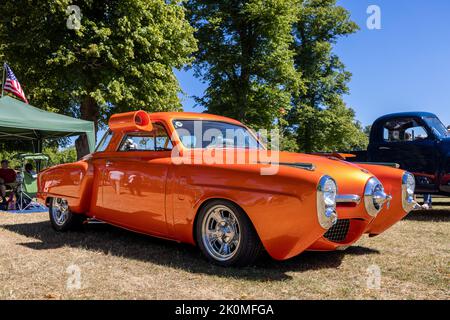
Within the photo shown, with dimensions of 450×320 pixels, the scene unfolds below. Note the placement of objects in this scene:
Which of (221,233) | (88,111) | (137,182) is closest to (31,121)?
(88,111)

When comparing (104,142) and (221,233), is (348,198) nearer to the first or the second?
(221,233)

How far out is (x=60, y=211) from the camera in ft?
21.5

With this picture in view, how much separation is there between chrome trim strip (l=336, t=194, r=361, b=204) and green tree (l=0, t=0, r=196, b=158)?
12.7m

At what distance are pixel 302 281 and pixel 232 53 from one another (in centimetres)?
1922

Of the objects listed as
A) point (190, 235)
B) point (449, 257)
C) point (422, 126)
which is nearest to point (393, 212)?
point (449, 257)

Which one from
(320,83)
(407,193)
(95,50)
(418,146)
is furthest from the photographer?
(320,83)

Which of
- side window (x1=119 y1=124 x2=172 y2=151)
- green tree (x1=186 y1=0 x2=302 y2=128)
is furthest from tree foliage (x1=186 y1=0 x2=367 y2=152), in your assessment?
side window (x1=119 y1=124 x2=172 y2=151)

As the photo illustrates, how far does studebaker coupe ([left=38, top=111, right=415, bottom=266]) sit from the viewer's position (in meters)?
3.76

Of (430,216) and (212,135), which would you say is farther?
(430,216)

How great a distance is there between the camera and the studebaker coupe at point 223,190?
12.3 feet

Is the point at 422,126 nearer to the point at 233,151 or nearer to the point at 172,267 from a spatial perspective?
the point at 233,151

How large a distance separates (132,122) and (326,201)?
2510 mm

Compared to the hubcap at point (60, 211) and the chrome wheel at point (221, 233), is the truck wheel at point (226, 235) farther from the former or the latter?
the hubcap at point (60, 211)

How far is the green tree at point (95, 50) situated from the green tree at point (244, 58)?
420cm
